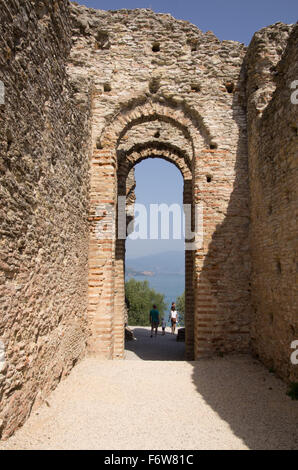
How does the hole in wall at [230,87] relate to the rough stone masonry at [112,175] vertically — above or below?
above

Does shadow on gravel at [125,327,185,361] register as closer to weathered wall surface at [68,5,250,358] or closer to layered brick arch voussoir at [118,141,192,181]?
weathered wall surface at [68,5,250,358]

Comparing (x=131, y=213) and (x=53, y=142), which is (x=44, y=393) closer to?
(x=53, y=142)

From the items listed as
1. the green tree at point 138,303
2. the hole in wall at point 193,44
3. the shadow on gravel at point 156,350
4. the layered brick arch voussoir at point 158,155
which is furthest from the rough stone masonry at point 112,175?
the green tree at point 138,303

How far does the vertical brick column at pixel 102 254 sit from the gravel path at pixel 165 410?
63cm

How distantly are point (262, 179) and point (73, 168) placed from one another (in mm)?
3158

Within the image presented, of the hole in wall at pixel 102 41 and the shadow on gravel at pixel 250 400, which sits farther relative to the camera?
the hole in wall at pixel 102 41

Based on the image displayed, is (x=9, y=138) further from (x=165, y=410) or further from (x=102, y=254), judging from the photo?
(x=102, y=254)

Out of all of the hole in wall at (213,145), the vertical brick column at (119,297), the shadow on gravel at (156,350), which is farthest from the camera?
the shadow on gravel at (156,350)

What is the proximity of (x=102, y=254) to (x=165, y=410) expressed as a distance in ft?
10.5

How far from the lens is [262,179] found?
18.4ft

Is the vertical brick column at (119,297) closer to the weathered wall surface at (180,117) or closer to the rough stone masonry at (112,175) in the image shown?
the rough stone masonry at (112,175)

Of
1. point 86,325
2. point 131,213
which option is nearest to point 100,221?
point 86,325

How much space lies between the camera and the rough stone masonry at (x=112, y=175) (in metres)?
3.22

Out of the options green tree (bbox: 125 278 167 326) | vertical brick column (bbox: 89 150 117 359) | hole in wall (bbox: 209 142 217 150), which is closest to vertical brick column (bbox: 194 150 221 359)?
hole in wall (bbox: 209 142 217 150)
